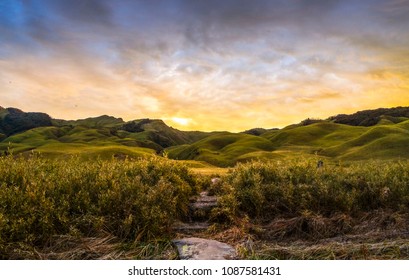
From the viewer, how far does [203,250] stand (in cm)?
645

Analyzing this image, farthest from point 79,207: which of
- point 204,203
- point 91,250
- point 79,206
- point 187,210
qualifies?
point 204,203

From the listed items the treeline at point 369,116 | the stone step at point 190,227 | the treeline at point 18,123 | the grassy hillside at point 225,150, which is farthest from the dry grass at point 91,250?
the treeline at point 18,123

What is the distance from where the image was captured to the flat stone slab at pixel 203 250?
243 inches

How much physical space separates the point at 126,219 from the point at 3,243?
2.07 meters

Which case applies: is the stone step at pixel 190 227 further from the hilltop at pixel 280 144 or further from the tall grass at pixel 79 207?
the hilltop at pixel 280 144

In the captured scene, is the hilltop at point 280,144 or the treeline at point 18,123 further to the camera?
the treeline at point 18,123

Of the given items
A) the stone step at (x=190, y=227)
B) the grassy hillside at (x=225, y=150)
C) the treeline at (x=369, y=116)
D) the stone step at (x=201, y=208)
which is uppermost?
the treeline at (x=369, y=116)

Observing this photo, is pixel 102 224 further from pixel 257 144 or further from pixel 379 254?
pixel 257 144

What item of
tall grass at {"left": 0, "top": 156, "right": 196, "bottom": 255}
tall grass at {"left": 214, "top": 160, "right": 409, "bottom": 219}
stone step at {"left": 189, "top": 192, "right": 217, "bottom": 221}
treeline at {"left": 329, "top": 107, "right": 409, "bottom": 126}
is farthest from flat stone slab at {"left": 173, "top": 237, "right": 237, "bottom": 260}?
treeline at {"left": 329, "top": 107, "right": 409, "bottom": 126}

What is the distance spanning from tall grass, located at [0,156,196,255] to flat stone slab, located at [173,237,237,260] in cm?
77

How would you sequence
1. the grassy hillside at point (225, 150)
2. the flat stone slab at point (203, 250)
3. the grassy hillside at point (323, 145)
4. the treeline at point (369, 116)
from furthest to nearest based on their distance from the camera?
the treeline at point (369, 116) → the grassy hillside at point (225, 150) → the grassy hillside at point (323, 145) → the flat stone slab at point (203, 250)

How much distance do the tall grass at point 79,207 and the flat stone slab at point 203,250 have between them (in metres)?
0.77

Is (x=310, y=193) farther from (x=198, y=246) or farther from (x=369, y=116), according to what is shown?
(x=369, y=116)

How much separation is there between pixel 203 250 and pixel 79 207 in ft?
8.31
